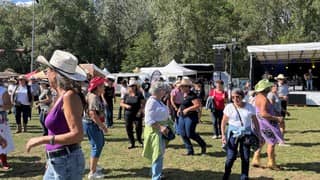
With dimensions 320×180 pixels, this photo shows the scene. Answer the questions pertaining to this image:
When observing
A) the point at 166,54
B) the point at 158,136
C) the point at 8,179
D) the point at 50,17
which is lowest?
the point at 8,179

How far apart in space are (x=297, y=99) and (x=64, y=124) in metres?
25.2

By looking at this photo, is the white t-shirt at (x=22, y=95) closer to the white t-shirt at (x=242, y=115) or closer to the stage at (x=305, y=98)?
the white t-shirt at (x=242, y=115)

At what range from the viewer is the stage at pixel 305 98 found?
27219 mm

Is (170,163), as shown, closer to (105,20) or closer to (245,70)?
(245,70)

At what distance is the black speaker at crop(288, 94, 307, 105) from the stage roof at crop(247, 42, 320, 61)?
99.2 inches

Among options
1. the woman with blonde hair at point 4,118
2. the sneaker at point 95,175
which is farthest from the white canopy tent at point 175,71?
the sneaker at point 95,175

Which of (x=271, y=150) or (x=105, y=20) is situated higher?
(x=105, y=20)

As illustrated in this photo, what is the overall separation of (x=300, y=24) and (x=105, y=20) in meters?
25.8

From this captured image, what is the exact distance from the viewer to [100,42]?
58281mm

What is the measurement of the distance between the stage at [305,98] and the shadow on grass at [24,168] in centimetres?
2059

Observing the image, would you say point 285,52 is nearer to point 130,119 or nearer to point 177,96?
point 177,96

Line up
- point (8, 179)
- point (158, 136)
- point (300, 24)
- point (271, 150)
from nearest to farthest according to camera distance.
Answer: point (158, 136)
point (8, 179)
point (271, 150)
point (300, 24)

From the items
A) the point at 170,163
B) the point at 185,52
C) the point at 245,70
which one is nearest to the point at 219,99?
the point at 170,163

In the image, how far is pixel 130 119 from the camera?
427 inches
